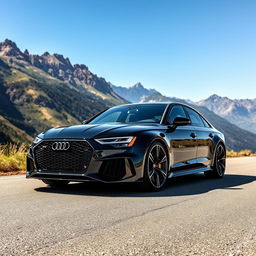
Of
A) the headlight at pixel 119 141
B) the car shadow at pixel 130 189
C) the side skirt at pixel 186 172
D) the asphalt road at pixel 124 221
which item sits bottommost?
the car shadow at pixel 130 189

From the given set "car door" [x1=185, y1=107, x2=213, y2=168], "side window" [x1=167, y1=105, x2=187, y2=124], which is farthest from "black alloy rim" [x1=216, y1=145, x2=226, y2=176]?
"side window" [x1=167, y1=105, x2=187, y2=124]

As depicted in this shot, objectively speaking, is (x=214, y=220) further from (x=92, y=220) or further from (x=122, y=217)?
(x=92, y=220)

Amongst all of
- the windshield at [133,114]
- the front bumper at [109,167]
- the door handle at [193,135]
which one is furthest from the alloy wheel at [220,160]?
the front bumper at [109,167]

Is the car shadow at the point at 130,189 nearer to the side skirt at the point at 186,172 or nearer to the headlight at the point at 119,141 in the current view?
the side skirt at the point at 186,172

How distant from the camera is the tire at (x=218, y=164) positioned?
328 inches

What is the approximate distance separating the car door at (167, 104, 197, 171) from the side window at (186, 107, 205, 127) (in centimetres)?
34

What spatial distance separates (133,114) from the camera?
712cm

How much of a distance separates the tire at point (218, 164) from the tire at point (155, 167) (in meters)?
2.43

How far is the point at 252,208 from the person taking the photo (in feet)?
16.1

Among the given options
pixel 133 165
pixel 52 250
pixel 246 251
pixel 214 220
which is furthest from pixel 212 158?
pixel 52 250

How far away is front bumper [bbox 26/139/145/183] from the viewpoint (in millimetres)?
5344

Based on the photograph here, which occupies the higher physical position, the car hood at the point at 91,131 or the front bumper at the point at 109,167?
the car hood at the point at 91,131

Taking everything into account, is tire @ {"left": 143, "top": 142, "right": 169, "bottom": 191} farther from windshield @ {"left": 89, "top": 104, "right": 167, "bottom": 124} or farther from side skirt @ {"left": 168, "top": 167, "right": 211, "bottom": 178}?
windshield @ {"left": 89, "top": 104, "right": 167, "bottom": 124}

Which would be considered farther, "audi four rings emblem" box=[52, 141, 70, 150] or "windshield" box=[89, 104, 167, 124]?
"windshield" box=[89, 104, 167, 124]
